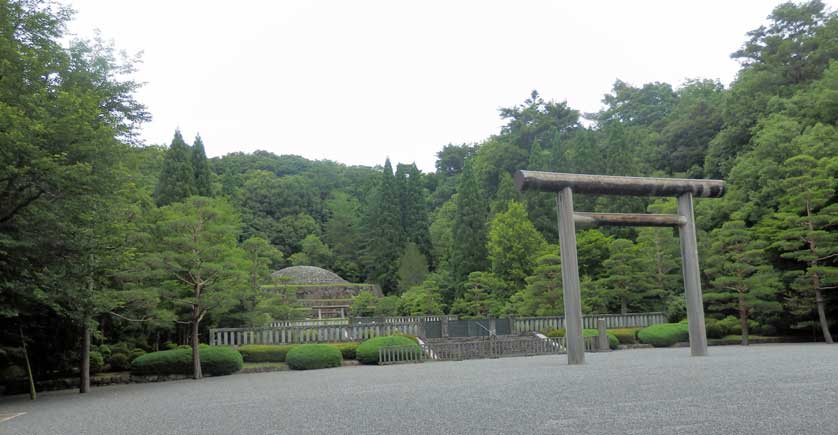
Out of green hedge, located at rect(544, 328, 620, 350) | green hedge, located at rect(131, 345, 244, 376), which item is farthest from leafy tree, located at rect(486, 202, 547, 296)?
green hedge, located at rect(131, 345, 244, 376)

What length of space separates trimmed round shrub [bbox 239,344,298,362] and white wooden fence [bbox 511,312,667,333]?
8484 mm

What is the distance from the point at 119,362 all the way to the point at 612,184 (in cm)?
1505

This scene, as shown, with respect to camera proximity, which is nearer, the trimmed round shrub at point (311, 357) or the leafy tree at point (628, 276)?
Answer: the trimmed round shrub at point (311, 357)

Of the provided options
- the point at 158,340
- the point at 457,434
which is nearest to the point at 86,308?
the point at 158,340

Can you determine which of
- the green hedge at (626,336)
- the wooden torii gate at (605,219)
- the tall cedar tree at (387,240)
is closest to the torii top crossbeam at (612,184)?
the wooden torii gate at (605,219)

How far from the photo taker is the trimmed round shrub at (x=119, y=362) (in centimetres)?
1881

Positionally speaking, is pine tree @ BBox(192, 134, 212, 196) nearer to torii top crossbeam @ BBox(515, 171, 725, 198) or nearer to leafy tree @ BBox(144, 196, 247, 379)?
leafy tree @ BBox(144, 196, 247, 379)

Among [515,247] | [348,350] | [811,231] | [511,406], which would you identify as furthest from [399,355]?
[515,247]

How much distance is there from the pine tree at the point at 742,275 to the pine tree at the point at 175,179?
25245 millimetres

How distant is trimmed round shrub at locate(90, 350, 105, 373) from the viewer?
17.6m

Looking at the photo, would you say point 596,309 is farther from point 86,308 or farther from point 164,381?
point 86,308

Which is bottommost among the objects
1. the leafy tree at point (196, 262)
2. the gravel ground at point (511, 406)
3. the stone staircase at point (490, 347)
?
the stone staircase at point (490, 347)

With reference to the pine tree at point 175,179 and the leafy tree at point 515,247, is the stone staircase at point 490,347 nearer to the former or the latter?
the leafy tree at point 515,247

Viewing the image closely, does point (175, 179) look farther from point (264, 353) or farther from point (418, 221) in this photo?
point (418, 221)
